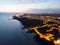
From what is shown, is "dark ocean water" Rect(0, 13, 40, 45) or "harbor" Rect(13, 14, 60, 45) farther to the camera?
"dark ocean water" Rect(0, 13, 40, 45)

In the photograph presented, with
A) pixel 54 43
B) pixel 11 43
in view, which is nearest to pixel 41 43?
pixel 54 43

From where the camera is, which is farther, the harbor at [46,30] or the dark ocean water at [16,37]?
the dark ocean water at [16,37]

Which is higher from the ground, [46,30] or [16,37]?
[16,37]

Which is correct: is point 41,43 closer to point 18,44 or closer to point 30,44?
point 30,44

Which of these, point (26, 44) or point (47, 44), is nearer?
point (47, 44)

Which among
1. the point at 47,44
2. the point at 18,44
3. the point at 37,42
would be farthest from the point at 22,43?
the point at 47,44

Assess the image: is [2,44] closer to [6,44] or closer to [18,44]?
[6,44]

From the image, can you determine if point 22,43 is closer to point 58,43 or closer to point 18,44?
point 18,44

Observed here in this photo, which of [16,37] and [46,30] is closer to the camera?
[16,37]

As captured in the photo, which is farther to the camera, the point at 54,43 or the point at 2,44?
the point at 2,44
